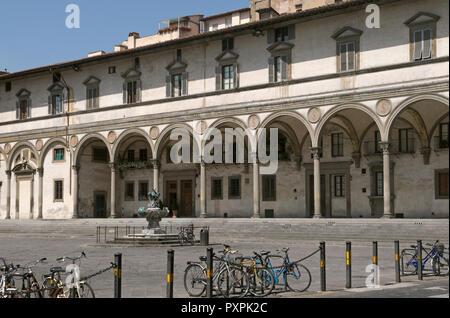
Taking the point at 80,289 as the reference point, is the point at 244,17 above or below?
above

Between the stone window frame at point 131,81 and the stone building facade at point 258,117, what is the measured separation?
0.29ft

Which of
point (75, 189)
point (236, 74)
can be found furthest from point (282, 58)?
point (75, 189)

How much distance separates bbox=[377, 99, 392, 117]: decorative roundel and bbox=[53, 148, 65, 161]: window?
21322mm

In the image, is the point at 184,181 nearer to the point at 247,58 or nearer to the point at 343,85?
the point at 247,58

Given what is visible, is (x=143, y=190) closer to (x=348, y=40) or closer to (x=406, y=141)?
(x=406, y=141)

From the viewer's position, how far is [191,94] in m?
33.8

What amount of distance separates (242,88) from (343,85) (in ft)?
18.9

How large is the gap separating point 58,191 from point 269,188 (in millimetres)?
14168

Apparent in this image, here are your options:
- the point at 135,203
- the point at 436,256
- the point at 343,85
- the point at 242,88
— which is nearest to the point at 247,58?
the point at 242,88

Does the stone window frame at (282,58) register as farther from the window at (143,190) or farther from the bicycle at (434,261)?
the bicycle at (434,261)

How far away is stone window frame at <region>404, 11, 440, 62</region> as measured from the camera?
→ 2550 cm

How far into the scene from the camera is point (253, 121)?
103 ft

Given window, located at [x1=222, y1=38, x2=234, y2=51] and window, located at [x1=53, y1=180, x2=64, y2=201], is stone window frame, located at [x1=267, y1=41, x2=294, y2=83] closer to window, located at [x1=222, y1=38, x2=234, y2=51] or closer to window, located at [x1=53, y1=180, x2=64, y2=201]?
window, located at [x1=222, y1=38, x2=234, y2=51]

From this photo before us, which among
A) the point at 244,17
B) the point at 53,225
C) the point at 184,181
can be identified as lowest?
the point at 53,225
